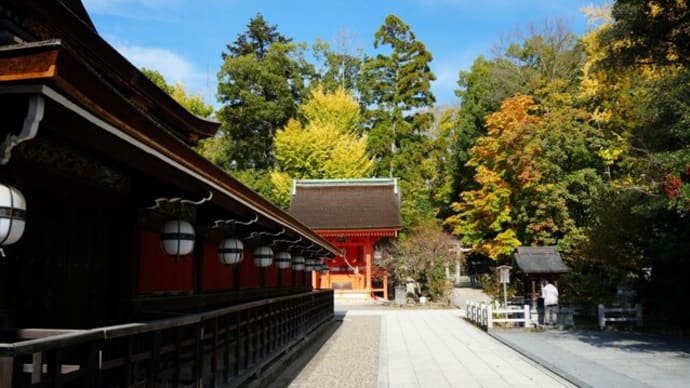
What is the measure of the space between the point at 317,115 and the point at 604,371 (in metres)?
33.3

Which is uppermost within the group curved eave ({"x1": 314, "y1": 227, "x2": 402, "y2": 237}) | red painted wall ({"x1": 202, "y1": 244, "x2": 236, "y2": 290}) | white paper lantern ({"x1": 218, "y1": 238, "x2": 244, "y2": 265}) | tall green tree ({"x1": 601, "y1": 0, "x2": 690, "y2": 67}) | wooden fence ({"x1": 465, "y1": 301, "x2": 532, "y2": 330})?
tall green tree ({"x1": 601, "y1": 0, "x2": 690, "y2": 67})

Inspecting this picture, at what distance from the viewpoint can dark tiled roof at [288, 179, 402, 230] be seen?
94.8 ft

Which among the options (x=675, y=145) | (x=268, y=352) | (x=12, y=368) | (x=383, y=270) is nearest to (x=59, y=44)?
(x=12, y=368)

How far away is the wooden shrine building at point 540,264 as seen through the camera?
54.3 feet

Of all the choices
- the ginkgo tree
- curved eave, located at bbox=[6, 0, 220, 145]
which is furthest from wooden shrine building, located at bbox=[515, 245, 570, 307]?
the ginkgo tree

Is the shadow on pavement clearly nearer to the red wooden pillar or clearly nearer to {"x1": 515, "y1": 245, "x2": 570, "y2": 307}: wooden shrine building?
{"x1": 515, "y1": 245, "x2": 570, "y2": 307}: wooden shrine building

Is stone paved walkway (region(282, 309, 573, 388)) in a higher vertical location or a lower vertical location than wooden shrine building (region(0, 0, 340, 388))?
lower

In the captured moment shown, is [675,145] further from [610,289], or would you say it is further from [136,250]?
[136,250]

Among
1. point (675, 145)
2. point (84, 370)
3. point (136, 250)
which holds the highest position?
point (675, 145)

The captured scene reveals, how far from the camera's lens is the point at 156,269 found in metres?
6.93

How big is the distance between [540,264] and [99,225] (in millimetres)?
14168

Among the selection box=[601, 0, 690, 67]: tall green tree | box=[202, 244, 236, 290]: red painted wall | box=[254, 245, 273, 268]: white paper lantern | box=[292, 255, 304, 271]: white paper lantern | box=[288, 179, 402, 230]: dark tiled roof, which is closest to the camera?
Answer: box=[202, 244, 236, 290]: red painted wall

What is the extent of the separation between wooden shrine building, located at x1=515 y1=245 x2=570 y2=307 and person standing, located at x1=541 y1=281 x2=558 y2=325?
0.45 m

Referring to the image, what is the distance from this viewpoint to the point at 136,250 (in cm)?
598
